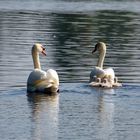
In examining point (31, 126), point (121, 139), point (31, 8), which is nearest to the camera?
point (121, 139)

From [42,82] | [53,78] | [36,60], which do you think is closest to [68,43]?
[36,60]

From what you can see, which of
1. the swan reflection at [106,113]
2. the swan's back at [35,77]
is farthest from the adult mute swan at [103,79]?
the swan's back at [35,77]

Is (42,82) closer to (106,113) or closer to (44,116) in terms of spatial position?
(106,113)

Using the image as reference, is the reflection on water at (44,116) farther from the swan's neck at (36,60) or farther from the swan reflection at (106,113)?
the swan's neck at (36,60)

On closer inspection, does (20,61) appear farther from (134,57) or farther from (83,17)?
(83,17)

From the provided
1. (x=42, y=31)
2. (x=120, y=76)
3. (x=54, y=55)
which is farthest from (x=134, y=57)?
(x=42, y=31)

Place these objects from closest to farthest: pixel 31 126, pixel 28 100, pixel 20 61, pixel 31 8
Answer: pixel 31 126 → pixel 28 100 → pixel 20 61 → pixel 31 8

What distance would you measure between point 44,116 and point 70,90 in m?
3.97

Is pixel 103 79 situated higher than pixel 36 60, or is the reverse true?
pixel 36 60

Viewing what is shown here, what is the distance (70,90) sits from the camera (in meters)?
24.5

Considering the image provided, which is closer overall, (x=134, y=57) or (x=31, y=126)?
(x=31, y=126)

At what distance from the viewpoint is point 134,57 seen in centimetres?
3388

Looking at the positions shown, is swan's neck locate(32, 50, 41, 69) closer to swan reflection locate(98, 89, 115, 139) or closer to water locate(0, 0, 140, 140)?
water locate(0, 0, 140, 140)

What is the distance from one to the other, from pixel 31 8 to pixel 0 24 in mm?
20059
